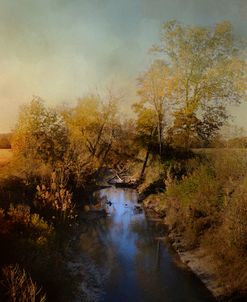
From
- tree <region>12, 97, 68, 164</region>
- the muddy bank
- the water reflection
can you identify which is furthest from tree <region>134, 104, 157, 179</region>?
the muddy bank

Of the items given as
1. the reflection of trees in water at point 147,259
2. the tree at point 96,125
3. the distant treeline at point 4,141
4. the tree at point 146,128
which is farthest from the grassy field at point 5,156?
the tree at point 146,128

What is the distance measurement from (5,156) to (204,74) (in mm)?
11373

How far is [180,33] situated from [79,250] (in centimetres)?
1370

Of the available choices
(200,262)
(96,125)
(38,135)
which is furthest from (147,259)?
(96,125)

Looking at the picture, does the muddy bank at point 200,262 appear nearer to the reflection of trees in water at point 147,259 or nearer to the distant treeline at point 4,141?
the reflection of trees in water at point 147,259

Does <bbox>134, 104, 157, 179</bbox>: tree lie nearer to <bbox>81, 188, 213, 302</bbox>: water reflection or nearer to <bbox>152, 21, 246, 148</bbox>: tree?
<bbox>152, 21, 246, 148</bbox>: tree

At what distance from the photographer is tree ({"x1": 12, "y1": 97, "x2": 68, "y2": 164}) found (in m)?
18.2

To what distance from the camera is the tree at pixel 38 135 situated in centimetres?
1819

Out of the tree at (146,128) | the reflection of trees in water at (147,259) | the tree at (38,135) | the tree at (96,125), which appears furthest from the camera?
the tree at (96,125)

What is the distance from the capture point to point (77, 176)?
18.8m

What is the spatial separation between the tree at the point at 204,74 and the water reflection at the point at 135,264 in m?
Answer: 6.83

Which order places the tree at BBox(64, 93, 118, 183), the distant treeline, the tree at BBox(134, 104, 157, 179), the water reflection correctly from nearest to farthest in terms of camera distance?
the water reflection < the distant treeline < the tree at BBox(134, 104, 157, 179) < the tree at BBox(64, 93, 118, 183)

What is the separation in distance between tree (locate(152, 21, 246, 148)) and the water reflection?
6827mm

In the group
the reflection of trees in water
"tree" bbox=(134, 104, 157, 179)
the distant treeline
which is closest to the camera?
the reflection of trees in water
